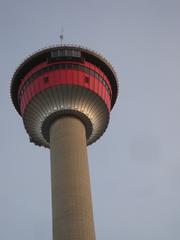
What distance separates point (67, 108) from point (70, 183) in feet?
37.1

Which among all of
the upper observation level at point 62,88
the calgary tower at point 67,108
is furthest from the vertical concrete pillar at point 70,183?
the upper observation level at point 62,88

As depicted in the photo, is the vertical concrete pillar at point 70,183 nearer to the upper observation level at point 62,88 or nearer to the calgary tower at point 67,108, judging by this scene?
the calgary tower at point 67,108

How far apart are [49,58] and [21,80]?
6144 millimetres

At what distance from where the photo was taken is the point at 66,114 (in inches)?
2279

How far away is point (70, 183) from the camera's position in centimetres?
5169

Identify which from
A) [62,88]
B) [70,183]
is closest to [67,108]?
[62,88]

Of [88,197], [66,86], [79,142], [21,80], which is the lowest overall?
[88,197]

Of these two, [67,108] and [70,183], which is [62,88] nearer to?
[67,108]

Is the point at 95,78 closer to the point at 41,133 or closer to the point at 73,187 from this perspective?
the point at 41,133

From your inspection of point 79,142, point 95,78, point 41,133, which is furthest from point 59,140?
point 95,78

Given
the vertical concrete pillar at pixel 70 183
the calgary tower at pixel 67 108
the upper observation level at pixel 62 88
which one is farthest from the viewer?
the upper observation level at pixel 62 88

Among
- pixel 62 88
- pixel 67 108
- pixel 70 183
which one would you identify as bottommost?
→ pixel 70 183

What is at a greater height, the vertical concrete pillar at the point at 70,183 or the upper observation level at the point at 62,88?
the upper observation level at the point at 62,88

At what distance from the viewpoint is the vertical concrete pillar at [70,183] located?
4891 centimetres
